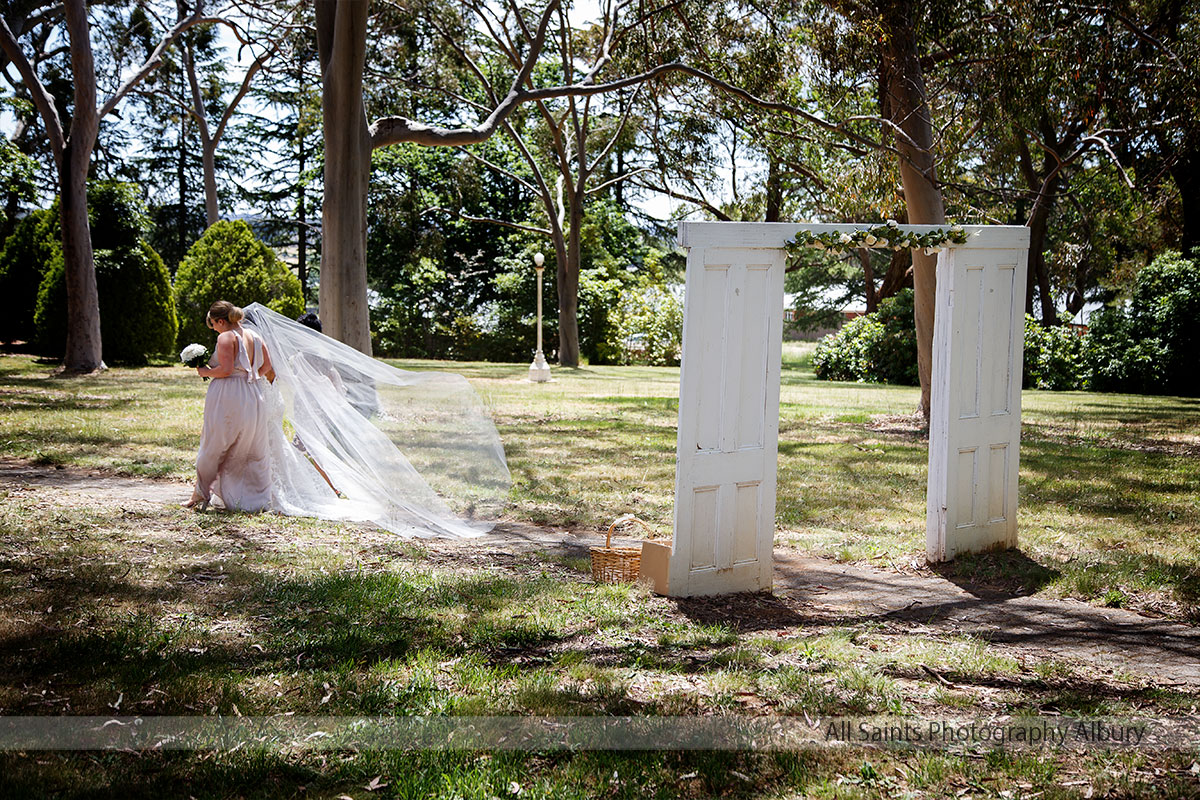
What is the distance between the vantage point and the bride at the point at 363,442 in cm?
754

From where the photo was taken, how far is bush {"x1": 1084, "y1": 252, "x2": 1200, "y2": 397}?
20484mm

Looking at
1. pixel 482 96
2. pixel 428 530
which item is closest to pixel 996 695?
pixel 428 530

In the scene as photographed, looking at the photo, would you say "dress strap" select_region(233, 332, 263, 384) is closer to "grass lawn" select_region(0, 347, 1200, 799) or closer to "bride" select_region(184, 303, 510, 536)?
"bride" select_region(184, 303, 510, 536)

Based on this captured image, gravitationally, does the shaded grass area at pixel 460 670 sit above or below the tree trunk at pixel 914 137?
below

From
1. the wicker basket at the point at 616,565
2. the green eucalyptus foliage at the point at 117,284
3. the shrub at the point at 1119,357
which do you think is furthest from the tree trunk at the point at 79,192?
the shrub at the point at 1119,357

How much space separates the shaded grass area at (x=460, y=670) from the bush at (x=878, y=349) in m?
19.9

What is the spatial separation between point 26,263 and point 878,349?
71.2 ft

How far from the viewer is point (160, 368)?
72.3ft

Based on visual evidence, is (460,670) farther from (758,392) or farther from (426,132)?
(426,132)

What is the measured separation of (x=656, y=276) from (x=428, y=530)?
96.2ft

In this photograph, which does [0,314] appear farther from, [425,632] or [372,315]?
[425,632]

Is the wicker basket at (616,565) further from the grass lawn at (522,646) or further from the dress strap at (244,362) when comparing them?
the dress strap at (244,362)

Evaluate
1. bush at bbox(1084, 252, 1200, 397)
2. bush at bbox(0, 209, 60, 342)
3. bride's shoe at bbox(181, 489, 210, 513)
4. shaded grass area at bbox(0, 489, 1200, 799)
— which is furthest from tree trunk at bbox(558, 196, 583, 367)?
shaded grass area at bbox(0, 489, 1200, 799)

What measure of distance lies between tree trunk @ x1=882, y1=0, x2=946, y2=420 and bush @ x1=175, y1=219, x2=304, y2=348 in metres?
18.0
